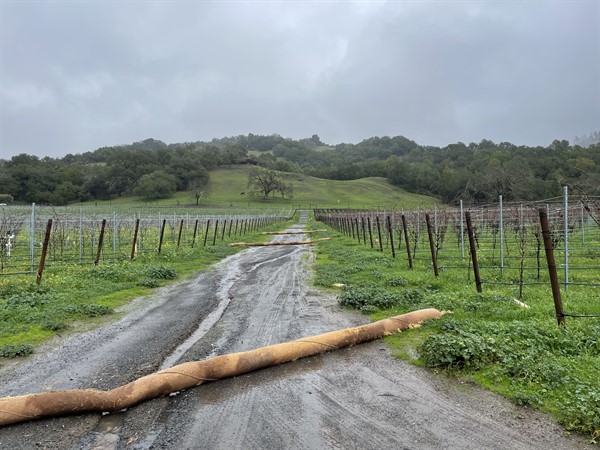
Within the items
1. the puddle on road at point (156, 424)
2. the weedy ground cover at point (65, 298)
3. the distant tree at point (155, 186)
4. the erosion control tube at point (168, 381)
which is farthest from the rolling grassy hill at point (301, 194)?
the erosion control tube at point (168, 381)

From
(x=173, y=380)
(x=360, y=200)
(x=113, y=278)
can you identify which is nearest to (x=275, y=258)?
(x=113, y=278)

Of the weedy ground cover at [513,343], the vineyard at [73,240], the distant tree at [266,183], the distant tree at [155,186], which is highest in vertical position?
the distant tree at [266,183]

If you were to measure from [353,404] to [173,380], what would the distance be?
198cm

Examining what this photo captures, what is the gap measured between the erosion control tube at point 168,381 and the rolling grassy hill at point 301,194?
8999 cm

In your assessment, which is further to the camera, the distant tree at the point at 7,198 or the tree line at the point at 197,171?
the distant tree at the point at 7,198

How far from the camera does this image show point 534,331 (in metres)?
5.65

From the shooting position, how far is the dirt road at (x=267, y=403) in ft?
11.5

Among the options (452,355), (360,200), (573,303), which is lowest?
(452,355)

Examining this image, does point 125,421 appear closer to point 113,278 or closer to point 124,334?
point 124,334

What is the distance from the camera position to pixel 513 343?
5391 mm

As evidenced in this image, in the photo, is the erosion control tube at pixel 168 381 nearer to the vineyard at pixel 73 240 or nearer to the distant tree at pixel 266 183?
the vineyard at pixel 73 240

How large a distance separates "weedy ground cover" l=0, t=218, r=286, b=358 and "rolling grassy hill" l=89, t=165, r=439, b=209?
84323 mm

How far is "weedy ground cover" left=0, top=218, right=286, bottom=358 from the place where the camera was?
266 inches

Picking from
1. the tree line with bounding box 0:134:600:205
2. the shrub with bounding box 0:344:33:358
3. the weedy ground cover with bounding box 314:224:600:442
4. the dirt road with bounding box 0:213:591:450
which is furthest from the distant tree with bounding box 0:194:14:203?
the weedy ground cover with bounding box 314:224:600:442
